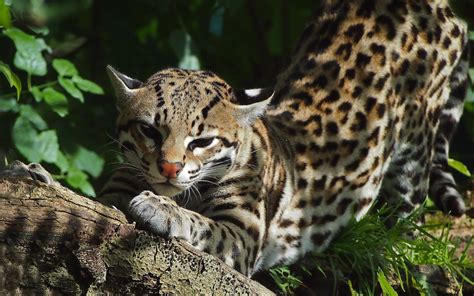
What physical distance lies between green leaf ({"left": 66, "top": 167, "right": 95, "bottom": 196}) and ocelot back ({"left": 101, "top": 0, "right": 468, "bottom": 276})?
1271 millimetres

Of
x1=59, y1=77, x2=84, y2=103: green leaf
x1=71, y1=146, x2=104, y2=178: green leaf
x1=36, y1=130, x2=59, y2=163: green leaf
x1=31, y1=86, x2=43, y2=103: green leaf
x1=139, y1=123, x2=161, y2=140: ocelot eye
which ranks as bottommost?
x1=71, y1=146, x2=104, y2=178: green leaf

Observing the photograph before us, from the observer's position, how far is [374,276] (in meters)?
5.72

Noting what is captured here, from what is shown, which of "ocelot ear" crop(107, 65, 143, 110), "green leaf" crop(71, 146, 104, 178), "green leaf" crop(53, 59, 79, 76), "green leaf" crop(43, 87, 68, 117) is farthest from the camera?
"green leaf" crop(71, 146, 104, 178)

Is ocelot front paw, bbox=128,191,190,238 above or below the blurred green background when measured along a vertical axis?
above

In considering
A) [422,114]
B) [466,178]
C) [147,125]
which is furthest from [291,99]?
[466,178]

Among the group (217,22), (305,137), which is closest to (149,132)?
(305,137)

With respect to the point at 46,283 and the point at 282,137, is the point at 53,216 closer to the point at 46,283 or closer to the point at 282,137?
the point at 46,283

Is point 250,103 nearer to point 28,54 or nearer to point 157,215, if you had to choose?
point 157,215

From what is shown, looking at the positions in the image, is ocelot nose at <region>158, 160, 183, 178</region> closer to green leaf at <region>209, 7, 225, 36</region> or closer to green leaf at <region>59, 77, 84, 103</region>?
green leaf at <region>59, 77, 84, 103</region>

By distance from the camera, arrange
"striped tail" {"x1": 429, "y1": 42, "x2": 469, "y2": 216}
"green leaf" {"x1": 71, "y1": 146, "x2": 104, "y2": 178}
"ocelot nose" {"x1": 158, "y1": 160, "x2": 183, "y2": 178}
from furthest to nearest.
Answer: "striped tail" {"x1": 429, "y1": 42, "x2": 469, "y2": 216} < "green leaf" {"x1": 71, "y1": 146, "x2": 104, "y2": 178} < "ocelot nose" {"x1": 158, "y1": 160, "x2": 183, "y2": 178}

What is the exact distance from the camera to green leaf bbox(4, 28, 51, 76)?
658 centimetres

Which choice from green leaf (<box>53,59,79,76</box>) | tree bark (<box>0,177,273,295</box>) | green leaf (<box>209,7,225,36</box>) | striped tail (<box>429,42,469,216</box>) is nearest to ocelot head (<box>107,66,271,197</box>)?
tree bark (<box>0,177,273,295</box>)

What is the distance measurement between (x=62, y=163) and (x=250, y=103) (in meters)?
1.89

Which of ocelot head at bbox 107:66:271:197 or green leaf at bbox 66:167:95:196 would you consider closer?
ocelot head at bbox 107:66:271:197
